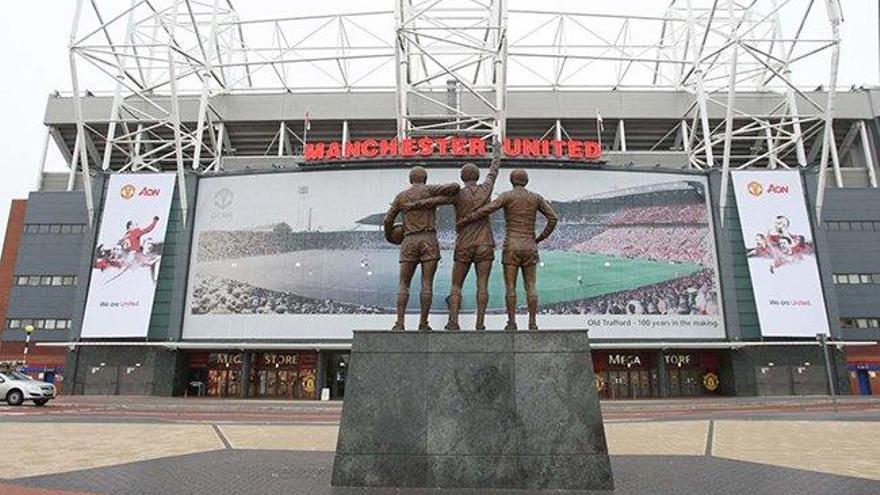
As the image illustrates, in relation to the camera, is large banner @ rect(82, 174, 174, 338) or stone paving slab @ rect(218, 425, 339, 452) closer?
stone paving slab @ rect(218, 425, 339, 452)

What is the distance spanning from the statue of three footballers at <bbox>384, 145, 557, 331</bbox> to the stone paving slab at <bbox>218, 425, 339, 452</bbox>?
5270mm

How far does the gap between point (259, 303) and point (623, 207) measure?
26.0 m

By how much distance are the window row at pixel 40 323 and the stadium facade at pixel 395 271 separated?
15cm

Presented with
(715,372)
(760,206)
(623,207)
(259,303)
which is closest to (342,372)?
(259,303)

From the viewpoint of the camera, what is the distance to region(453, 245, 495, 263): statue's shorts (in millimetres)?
10000

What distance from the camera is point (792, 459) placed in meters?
11.0

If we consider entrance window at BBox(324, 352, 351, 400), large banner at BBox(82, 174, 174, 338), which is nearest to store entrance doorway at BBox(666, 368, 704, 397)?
entrance window at BBox(324, 352, 351, 400)

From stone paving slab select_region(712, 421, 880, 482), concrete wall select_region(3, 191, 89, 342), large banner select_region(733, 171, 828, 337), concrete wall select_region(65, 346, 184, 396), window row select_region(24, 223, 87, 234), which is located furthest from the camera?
window row select_region(24, 223, 87, 234)

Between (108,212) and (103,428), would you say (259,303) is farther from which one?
(103,428)

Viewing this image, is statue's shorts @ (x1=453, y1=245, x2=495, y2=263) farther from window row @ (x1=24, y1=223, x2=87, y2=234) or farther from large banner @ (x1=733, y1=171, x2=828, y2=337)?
window row @ (x1=24, y1=223, x2=87, y2=234)

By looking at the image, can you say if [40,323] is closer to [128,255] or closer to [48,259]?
[48,259]

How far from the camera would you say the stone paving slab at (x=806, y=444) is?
408 inches

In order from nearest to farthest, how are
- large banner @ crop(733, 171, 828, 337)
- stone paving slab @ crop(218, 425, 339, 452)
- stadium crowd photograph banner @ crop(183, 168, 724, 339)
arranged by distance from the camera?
stone paving slab @ crop(218, 425, 339, 452)
large banner @ crop(733, 171, 828, 337)
stadium crowd photograph banner @ crop(183, 168, 724, 339)

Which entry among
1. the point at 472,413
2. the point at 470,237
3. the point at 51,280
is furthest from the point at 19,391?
the point at 472,413
